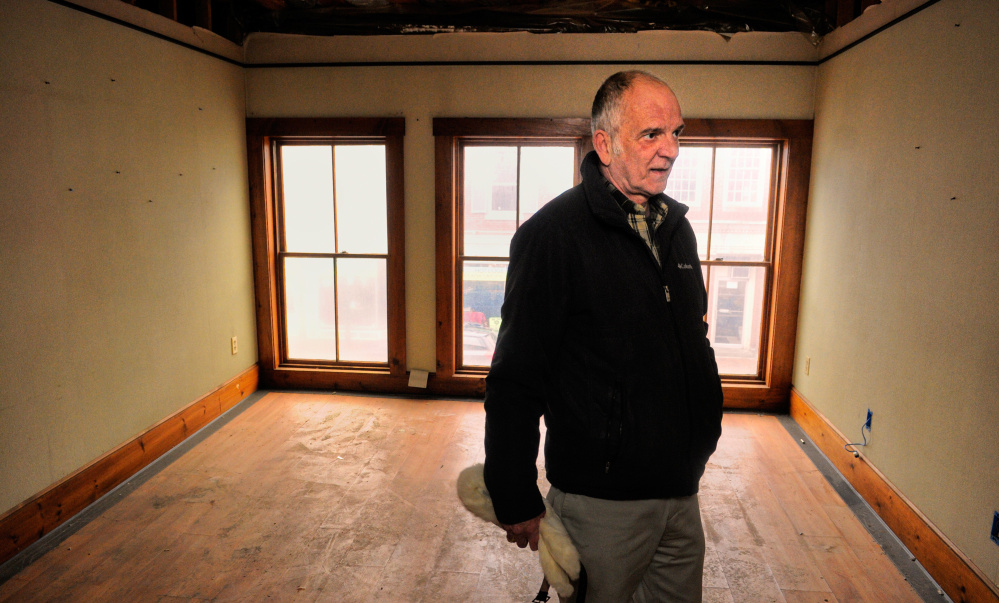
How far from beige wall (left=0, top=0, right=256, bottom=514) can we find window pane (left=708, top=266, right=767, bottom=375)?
333 centimetres

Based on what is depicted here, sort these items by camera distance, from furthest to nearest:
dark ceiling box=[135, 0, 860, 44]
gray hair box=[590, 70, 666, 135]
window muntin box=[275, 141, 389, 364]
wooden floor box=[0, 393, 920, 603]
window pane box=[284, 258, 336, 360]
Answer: window pane box=[284, 258, 336, 360] < window muntin box=[275, 141, 389, 364] < dark ceiling box=[135, 0, 860, 44] < wooden floor box=[0, 393, 920, 603] < gray hair box=[590, 70, 666, 135]

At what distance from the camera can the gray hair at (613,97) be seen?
53.0 inches

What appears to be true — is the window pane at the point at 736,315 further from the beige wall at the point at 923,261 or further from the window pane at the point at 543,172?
the window pane at the point at 543,172

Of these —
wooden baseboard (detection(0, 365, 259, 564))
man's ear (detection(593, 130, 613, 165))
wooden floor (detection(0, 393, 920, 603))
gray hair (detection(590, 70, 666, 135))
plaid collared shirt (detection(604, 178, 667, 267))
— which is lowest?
wooden floor (detection(0, 393, 920, 603))

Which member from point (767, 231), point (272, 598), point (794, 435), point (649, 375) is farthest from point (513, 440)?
point (767, 231)

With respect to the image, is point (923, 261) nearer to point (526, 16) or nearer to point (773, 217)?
point (773, 217)

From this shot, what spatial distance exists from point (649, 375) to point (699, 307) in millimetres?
280

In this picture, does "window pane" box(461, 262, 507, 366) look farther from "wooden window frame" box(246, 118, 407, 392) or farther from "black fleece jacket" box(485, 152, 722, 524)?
"black fleece jacket" box(485, 152, 722, 524)

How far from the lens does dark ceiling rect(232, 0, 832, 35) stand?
350 cm

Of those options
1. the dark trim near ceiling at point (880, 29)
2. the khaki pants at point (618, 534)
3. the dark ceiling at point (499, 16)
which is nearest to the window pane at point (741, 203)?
the dark trim near ceiling at point (880, 29)

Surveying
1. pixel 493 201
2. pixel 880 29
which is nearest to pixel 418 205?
pixel 493 201

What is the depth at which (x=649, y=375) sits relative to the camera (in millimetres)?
1261

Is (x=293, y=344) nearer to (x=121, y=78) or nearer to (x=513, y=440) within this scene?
(x=121, y=78)

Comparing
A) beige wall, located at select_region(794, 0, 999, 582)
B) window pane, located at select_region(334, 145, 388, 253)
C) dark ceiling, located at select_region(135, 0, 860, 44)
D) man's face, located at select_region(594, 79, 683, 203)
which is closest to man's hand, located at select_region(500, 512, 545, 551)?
man's face, located at select_region(594, 79, 683, 203)
